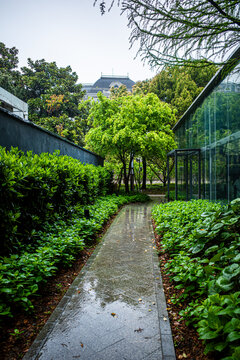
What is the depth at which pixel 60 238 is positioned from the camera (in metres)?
4.41

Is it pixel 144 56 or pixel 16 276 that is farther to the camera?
pixel 144 56

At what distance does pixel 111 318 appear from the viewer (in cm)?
268

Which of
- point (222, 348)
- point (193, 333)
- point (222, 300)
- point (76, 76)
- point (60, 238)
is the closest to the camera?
point (222, 348)

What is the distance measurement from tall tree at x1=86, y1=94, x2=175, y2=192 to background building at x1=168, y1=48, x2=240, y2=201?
172 centimetres

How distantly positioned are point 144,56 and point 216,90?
5965 millimetres

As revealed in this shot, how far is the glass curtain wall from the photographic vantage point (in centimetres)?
680

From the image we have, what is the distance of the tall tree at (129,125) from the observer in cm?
→ 1209

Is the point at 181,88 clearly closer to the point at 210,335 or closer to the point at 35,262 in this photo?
the point at 35,262

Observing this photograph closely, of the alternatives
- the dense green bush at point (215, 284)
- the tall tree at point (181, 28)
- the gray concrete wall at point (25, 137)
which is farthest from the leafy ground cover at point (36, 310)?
the tall tree at point (181, 28)

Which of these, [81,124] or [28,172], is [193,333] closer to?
[28,172]

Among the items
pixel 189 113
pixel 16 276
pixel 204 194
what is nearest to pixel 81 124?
pixel 189 113

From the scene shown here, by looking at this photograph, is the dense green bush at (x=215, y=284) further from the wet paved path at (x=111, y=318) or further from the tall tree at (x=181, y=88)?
the tall tree at (x=181, y=88)

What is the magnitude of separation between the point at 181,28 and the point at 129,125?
363 inches

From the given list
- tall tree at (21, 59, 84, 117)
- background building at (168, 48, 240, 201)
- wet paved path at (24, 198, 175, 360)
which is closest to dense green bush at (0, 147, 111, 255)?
wet paved path at (24, 198, 175, 360)
